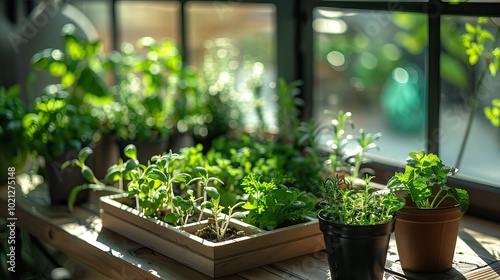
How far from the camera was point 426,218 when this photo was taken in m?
1.64

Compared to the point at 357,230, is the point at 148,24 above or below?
above

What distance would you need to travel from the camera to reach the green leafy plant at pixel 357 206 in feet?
5.24

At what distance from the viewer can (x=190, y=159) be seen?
2.12 meters

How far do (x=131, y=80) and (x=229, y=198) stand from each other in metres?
0.88

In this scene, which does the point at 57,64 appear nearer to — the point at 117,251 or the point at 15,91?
the point at 15,91

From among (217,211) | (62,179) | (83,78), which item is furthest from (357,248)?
(83,78)

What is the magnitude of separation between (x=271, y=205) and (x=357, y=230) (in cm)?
30

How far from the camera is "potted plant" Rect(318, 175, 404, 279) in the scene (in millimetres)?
1548

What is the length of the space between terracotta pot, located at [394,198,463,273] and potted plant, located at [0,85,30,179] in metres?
1.24

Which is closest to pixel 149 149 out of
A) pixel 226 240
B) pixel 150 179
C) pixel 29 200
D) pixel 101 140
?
pixel 101 140

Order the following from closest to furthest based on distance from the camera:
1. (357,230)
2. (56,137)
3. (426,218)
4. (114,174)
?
(357,230), (426,218), (114,174), (56,137)

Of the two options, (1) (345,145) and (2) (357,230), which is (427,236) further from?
(1) (345,145)

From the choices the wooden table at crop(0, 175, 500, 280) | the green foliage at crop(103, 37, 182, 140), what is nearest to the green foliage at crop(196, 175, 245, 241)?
the wooden table at crop(0, 175, 500, 280)

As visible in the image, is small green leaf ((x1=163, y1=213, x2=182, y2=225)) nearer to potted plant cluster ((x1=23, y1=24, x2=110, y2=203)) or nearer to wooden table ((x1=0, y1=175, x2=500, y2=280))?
wooden table ((x1=0, y1=175, x2=500, y2=280))
